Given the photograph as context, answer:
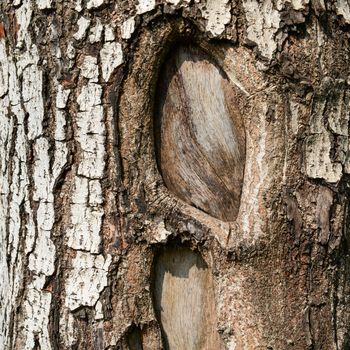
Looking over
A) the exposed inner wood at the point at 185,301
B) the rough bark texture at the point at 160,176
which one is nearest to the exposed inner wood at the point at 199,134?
the rough bark texture at the point at 160,176

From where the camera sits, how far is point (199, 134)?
87.0 inches

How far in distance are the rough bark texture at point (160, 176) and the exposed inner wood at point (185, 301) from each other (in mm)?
20

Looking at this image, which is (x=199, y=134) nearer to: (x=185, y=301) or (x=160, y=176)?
(x=160, y=176)

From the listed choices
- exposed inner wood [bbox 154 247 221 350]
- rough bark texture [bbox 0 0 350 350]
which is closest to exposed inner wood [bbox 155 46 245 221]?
rough bark texture [bbox 0 0 350 350]

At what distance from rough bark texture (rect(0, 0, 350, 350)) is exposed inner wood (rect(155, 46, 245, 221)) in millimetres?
39

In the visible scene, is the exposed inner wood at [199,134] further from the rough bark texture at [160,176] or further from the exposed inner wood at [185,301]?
the exposed inner wood at [185,301]

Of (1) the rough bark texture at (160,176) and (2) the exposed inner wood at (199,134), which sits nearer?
(1) the rough bark texture at (160,176)

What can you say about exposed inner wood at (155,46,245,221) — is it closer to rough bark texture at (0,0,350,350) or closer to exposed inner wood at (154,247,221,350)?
rough bark texture at (0,0,350,350)

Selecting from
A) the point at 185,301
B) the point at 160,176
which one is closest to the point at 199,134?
the point at 160,176

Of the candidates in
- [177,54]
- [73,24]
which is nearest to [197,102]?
[177,54]

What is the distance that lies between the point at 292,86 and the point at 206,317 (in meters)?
0.77

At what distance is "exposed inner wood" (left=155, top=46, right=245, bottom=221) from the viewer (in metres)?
2.16

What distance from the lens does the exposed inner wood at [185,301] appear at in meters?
2.21

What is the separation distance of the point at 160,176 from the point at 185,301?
407mm
